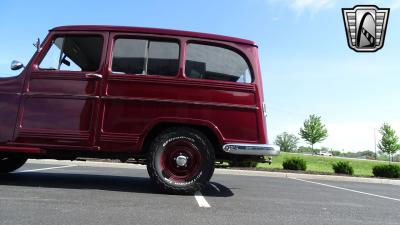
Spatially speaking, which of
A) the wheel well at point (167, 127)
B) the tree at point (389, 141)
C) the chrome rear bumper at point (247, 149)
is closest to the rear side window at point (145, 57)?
the wheel well at point (167, 127)

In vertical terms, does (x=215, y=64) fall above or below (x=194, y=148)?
above

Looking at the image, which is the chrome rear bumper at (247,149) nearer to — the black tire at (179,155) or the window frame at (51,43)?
the black tire at (179,155)

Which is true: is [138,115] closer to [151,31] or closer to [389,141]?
[151,31]

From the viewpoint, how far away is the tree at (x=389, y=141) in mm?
60016

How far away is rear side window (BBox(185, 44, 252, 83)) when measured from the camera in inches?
235

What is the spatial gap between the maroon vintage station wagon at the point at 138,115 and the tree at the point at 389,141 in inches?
2401

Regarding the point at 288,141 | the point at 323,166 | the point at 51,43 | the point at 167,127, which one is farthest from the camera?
the point at 288,141

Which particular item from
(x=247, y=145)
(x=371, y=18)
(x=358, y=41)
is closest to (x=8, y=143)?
(x=247, y=145)

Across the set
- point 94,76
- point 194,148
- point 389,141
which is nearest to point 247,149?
point 194,148

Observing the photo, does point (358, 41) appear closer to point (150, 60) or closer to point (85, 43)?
point (150, 60)

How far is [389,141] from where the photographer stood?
6028 cm

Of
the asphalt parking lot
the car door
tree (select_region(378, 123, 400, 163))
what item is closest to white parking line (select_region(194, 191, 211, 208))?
the asphalt parking lot

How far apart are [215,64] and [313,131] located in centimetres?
6741

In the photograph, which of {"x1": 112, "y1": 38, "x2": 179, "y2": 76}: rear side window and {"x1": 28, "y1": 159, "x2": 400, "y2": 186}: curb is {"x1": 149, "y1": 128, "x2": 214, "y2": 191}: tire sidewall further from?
{"x1": 28, "y1": 159, "x2": 400, "y2": 186}: curb
